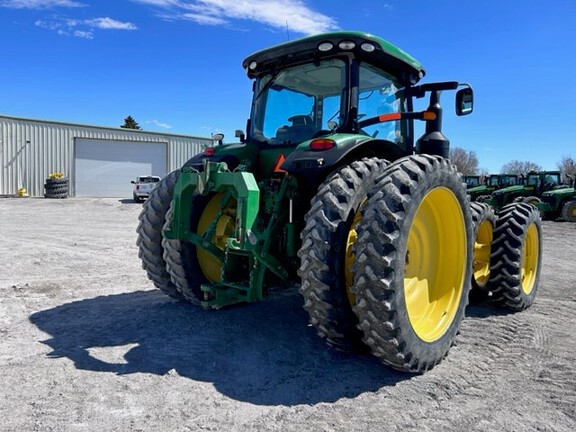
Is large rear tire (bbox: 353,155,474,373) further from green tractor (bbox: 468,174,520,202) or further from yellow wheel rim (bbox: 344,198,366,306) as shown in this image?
green tractor (bbox: 468,174,520,202)

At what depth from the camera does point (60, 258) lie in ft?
26.1

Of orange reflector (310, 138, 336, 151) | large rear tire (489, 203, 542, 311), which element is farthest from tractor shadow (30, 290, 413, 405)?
large rear tire (489, 203, 542, 311)

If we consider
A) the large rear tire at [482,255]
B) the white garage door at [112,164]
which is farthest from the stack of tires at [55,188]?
the large rear tire at [482,255]

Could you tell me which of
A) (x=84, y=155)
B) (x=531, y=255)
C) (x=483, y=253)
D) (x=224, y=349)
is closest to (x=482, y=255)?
(x=483, y=253)

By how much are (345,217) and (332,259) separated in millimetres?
295

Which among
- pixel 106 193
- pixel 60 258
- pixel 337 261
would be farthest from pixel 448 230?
pixel 106 193

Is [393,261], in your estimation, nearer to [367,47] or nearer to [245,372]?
[245,372]

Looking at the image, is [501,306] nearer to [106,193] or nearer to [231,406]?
[231,406]

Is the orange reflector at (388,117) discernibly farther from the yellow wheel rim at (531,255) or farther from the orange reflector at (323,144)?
the yellow wheel rim at (531,255)

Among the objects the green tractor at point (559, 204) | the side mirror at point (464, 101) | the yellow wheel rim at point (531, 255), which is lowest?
the yellow wheel rim at point (531, 255)

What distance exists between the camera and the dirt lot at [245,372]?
2695 millimetres

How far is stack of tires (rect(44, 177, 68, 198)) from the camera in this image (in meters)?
26.3

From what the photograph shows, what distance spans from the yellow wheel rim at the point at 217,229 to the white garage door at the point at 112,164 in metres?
26.5

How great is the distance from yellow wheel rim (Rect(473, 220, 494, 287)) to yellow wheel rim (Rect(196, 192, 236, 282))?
2.76 m
